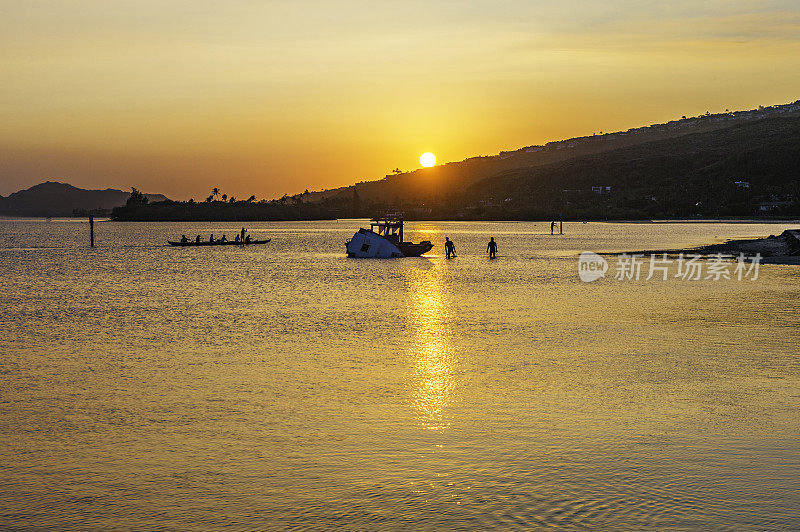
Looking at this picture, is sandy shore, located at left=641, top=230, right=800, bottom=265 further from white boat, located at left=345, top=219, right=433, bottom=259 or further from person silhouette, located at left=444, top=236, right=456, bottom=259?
→ white boat, located at left=345, top=219, right=433, bottom=259

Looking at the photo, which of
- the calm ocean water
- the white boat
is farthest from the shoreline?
the calm ocean water

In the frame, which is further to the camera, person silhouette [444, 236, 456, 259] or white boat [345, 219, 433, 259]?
white boat [345, 219, 433, 259]

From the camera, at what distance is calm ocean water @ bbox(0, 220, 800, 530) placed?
8.82 m

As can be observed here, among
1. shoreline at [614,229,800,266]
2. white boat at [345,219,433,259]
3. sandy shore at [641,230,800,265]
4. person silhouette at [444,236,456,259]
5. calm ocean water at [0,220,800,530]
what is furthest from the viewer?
white boat at [345,219,433,259]

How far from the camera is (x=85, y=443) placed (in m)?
11.4

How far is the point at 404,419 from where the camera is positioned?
12.7 meters

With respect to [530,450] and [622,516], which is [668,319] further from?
[622,516]

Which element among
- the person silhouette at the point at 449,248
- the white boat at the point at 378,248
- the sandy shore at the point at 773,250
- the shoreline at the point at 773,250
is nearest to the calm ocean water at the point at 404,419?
the shoreline at the point at 773,250

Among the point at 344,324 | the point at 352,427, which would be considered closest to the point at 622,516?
the point at 352,427

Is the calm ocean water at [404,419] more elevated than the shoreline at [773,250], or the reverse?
the shoreline at [773,250]

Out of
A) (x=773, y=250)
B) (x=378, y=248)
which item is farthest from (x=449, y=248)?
(x=773, y=250)

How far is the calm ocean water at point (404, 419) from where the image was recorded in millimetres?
8820

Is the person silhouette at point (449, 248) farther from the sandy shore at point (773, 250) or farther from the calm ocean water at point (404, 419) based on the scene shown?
the calm ocean water at point (404, 419)

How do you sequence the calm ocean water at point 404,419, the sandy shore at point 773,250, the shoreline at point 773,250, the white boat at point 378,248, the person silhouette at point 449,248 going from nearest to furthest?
the calm ocean water at point 404,419, the shoreline at point 773,250, the sandy shore at point 773,250, the person silhouette at point 449,248, the white boat at point 378,248
